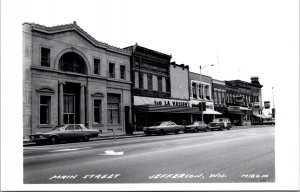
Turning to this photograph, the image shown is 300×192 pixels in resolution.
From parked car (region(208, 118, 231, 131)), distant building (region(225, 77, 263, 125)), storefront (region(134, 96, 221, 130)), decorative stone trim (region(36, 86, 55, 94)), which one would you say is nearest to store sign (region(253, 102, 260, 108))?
distant building (region(225, 77, 263, 125))

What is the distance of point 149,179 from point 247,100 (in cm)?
4306

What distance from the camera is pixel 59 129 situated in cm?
2038

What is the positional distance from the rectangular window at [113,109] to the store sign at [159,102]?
2339 millimetres

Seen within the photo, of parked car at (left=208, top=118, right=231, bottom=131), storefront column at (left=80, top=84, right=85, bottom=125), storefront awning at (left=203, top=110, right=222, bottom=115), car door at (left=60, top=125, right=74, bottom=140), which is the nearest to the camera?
car door at (left=60, top=125, right=74, bottom=140)

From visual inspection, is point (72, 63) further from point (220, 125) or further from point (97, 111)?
point (220, 125)

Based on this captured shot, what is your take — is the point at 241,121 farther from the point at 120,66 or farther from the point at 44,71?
the point at 44,71

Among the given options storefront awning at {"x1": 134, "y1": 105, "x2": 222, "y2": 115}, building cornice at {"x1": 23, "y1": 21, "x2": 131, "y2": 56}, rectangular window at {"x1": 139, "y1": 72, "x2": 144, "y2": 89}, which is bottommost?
storefront awning at {"x1": 134, "y1": 105, "x2": 222, "y2": 115}

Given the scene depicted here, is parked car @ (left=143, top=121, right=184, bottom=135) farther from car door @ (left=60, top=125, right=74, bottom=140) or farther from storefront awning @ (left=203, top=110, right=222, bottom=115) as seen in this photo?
storefront awning @ (left=203, top=110, right=222, bottom=115)

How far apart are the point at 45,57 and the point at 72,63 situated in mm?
2886

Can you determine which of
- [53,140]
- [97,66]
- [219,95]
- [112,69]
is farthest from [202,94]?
[53,140]

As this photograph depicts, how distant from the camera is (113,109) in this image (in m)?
30.2

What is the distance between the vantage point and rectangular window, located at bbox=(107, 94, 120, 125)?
2945 cm

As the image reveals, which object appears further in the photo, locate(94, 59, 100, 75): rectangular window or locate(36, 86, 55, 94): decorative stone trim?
locate(94, 59, 100, 75): rectangular window

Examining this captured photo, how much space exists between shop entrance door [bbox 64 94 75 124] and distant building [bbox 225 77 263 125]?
2246cm
